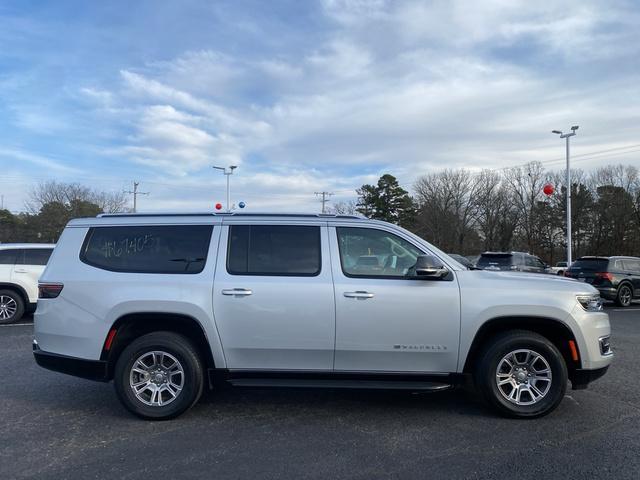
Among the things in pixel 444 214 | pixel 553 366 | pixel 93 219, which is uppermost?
pixel 444 214

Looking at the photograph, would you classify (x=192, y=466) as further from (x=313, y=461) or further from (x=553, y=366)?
(x=553, y=366)

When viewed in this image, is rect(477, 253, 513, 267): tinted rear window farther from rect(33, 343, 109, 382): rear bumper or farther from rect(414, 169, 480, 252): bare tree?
rect(414, 169, 480, 252): bare tree

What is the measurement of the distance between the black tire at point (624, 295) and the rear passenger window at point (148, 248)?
48.1 ft

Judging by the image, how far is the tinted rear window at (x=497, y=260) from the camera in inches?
713

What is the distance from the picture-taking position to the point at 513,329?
500 centimetres

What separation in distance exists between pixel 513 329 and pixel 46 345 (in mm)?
4605

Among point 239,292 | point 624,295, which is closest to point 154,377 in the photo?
point 239,292

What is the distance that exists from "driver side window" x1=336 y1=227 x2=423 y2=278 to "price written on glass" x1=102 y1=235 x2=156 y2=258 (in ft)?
6.29

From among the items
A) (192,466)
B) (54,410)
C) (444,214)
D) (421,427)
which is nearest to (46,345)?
(54,410)

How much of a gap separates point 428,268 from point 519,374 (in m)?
1.38

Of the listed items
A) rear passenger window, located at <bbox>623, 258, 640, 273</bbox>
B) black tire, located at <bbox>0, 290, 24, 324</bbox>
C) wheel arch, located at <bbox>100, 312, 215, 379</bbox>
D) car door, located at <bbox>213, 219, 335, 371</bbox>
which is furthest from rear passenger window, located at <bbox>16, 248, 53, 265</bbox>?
rear passenger window, located at <bbox>623, 258, 640, 273</bbox>

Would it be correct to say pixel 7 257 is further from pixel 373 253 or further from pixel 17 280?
pixel 373 253

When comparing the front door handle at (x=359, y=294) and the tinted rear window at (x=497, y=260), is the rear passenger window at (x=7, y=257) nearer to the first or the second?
the front door handle at (x=359, y=294)

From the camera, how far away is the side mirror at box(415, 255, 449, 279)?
15.6 ft
